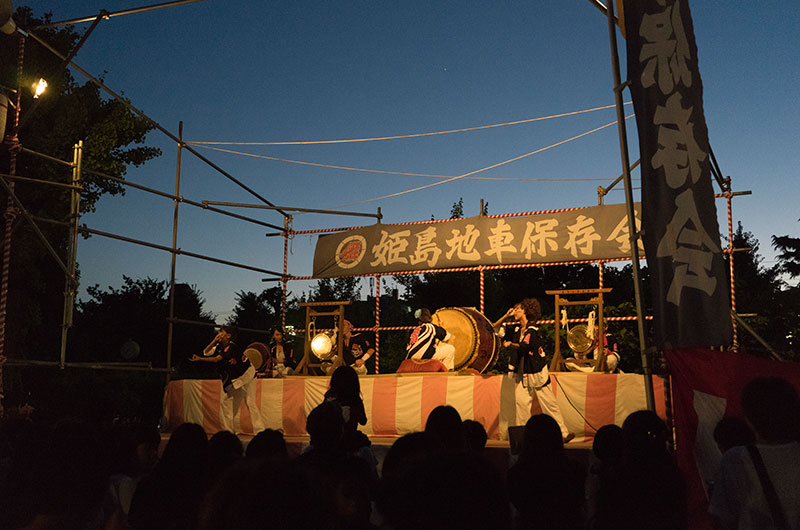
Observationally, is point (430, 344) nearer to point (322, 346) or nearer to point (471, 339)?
point (471, 339)

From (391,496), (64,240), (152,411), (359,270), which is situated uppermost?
(64,240)

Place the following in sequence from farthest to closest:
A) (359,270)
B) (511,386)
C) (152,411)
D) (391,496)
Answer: (152,411) → (359,270) → (511,386) → (391,496)

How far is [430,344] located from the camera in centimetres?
1068

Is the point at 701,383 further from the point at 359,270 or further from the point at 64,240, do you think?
the point at 64,240

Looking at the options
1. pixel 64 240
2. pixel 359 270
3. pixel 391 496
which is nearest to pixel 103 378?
pixel 64 240

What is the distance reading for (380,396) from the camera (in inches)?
387

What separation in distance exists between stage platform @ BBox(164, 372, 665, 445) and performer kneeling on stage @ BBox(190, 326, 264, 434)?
0.12 metres

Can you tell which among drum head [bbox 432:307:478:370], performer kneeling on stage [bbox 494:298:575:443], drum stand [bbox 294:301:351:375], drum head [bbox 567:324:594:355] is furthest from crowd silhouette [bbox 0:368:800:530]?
drum head [bbox 432:307:478:370]

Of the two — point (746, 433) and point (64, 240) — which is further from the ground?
point (64, 240)

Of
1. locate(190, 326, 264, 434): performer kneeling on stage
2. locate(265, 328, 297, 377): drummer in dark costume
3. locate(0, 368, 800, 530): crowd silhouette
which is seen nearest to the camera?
locate(0, 368, 800, 530): crowd silhouette

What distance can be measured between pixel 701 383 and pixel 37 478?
354 centimetres

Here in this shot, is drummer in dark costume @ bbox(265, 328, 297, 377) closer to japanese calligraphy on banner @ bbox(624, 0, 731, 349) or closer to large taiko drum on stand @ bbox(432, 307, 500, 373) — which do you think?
large taiko drum on stand @ bbox(432, 307, 500, 373)

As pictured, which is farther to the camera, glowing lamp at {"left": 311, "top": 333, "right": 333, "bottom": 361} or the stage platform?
glowing lamp at {"left": 311, "top": 333, "right": 333, "bottom": 361}

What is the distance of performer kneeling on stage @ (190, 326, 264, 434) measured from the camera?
10.1 metres
